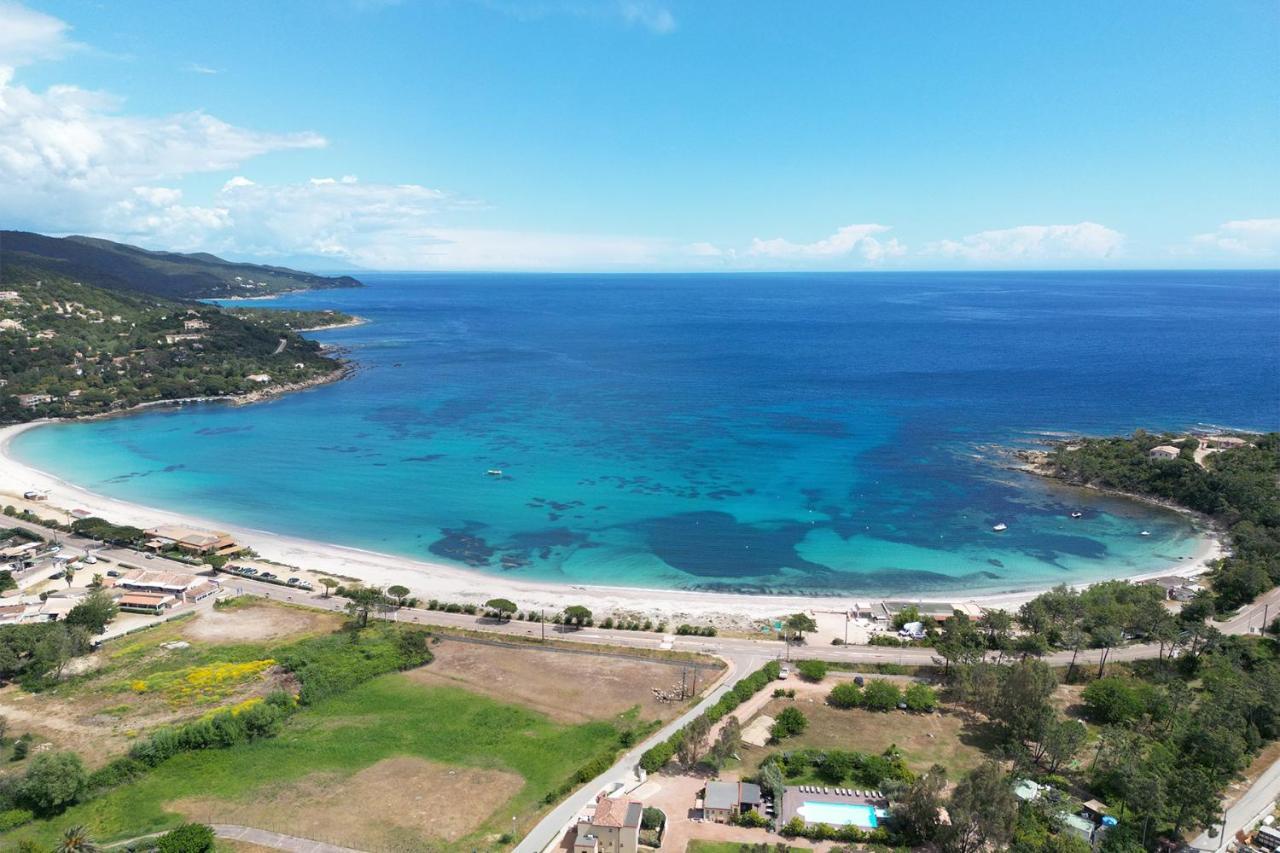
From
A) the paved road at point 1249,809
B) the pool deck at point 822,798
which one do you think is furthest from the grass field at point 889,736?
the paved road at point 1249,809

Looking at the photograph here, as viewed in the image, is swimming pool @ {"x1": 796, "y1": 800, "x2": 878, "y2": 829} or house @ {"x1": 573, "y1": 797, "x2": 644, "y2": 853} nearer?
house @ {"x1": 573, "y1": 797, "x2": 644, "y2": 853}

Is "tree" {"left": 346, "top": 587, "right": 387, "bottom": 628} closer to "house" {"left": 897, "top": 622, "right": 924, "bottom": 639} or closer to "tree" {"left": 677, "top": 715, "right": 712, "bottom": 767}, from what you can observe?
"tree" {"left": 677, "top": 715, "right": 712, "bottom": 767}

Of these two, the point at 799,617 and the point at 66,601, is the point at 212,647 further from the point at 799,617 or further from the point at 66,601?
the point at 799,617

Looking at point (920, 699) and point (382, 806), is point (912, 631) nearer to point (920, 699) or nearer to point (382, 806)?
point (920, 699)

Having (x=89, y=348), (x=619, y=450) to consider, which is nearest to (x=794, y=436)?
(x=619, y=450)

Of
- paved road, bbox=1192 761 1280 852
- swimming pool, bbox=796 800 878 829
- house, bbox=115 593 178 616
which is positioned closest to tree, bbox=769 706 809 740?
swimming pool, bbox=796 800 878 829

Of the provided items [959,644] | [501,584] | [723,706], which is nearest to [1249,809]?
[959,644]

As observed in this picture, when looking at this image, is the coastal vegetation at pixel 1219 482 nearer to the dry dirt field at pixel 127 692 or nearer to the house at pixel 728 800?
the house at pixel 728 800
